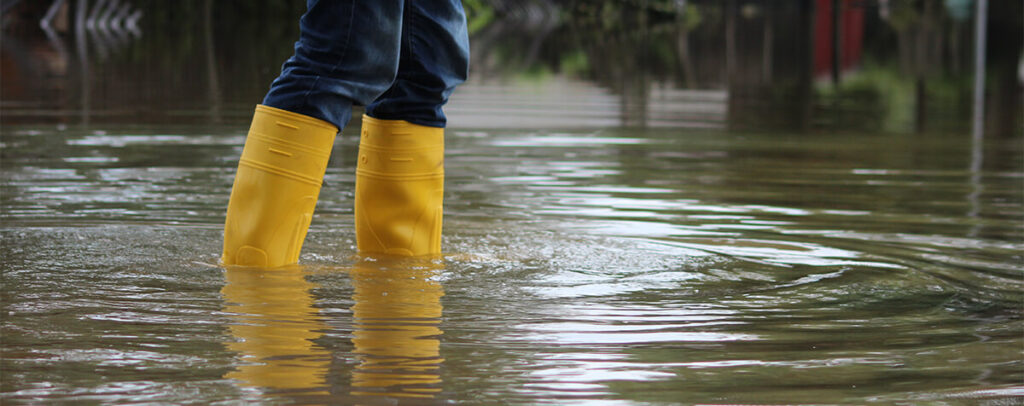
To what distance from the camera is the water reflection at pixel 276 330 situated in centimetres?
148

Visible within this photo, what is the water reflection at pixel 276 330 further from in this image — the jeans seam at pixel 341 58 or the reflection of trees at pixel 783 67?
Result: the reflection of trees at pixel 783 67

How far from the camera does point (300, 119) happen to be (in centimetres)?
213

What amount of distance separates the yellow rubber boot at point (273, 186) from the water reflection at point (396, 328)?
13 centimetres

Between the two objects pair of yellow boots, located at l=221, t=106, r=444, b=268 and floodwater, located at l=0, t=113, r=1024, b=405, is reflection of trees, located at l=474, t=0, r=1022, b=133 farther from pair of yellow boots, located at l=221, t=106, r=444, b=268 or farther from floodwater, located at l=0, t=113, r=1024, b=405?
pair of yellow boots, located at l=221, t=106, r=444, b=268

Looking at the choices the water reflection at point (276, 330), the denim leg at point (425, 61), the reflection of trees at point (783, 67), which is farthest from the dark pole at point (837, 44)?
the water reflection at point (276, 330)

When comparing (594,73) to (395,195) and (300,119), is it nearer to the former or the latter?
(395,195)

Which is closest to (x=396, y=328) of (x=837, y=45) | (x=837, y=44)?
(x=837, y=45)

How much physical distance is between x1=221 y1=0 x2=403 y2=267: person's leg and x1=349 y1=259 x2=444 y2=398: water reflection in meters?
0.16

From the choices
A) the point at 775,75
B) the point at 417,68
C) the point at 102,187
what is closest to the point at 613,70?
the point at 775,75

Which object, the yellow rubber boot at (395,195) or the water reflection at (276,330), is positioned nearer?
the water reflection at (276,330)

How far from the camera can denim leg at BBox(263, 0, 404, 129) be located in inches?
84.0

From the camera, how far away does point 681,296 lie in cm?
202

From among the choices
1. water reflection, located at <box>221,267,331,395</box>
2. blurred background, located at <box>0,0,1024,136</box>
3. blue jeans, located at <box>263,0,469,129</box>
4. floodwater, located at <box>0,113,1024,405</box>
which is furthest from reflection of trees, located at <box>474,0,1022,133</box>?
water reflection, located at <box>221,267,331,395</box>

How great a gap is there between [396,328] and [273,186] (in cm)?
47
